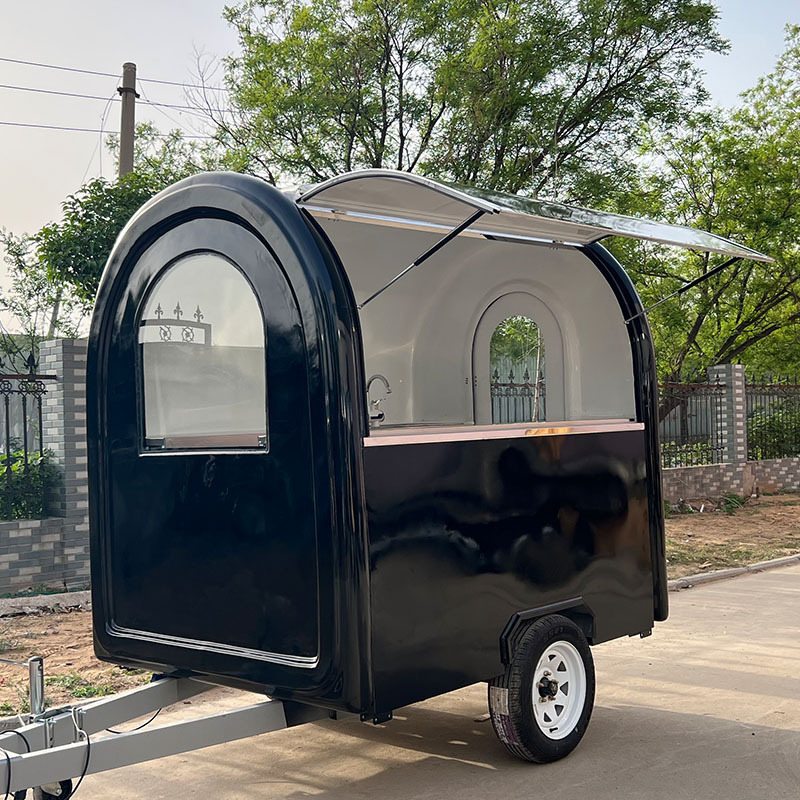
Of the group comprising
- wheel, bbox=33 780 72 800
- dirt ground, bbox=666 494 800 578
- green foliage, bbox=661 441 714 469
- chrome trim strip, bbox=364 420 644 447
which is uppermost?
chrome trim strip, bbox=364 420 644 447

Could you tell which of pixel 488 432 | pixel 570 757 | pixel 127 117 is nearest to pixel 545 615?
pixel 570 757

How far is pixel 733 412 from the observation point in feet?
58.9

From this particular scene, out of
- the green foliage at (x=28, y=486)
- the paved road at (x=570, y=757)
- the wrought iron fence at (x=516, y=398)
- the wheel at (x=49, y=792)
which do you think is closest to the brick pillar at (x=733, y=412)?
the wrought iron fence at (x=516, y=398)

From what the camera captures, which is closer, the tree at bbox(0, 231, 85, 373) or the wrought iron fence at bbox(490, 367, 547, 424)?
the wrought iron fence at bbox(490, 367, 547, 424)

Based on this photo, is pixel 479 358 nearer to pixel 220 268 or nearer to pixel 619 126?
pixel 220 268

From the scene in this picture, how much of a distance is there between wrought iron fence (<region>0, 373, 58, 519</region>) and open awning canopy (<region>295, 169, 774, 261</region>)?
5903 mm

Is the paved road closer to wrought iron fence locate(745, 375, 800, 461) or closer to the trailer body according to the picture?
the trailer body

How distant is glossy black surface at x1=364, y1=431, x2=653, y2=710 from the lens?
4.21m

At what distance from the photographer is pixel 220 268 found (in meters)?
4.54

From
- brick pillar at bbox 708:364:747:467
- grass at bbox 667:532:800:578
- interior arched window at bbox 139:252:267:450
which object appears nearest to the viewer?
interior arched window at bbox 139:252:267:450

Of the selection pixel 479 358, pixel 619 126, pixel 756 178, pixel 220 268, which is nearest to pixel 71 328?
pixel 619 126

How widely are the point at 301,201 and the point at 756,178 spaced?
53.9 ft

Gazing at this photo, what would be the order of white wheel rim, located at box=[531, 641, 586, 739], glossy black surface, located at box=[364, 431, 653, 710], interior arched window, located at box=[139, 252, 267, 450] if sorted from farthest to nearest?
white wheel rim, located at box=[531, 641, 586, 739] < interior arched window, located at box=[139, 252, 267, 450] < glossy black surface, located at box=[364, 431, 653, 710]

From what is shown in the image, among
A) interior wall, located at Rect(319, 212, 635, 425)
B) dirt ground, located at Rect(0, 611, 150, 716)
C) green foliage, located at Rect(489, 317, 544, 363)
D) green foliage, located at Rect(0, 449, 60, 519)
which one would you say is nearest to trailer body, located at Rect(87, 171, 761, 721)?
interior wall, located at Rect(319, 212, 635, 425)
